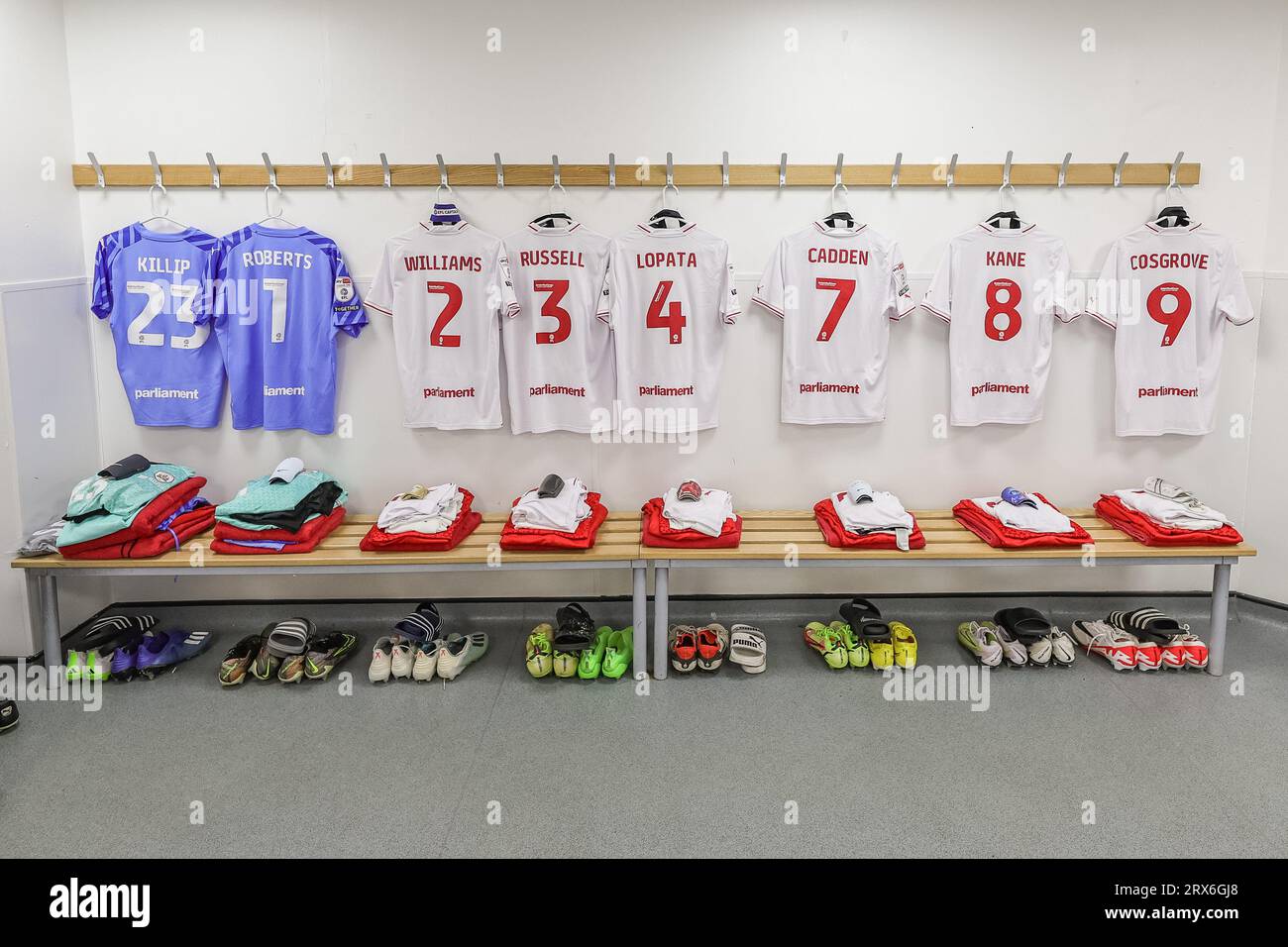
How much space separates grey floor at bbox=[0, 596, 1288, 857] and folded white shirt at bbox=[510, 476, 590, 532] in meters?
0.59

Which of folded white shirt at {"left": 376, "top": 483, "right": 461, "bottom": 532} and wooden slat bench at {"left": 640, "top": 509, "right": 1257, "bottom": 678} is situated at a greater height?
folded white shirt at {"left": 376, "top": 483, "right": 461, "bottom": 532}

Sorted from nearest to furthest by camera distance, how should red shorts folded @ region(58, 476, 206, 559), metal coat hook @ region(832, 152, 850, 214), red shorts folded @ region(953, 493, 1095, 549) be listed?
red shorts folded @ region(58, 476, 206, 559), red shorts folded @ region(953, 493, 1095, 549), metal coat hook @ region(832, 152, 850, 214)

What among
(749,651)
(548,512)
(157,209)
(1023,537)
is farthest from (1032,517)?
(157,209)

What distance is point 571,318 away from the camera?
3965mm

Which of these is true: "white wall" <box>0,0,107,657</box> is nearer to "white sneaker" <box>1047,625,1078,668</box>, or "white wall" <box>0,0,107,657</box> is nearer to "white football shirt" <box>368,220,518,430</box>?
"white football shirt" <box>368,220,518,430</box>

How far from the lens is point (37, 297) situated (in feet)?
12.2

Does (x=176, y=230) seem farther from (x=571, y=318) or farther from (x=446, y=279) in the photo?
(x=571, y=318)

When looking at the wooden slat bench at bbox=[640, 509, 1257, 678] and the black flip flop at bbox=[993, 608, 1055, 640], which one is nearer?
the wooden slat bench at bbox=[640, 509, 1257, 678]

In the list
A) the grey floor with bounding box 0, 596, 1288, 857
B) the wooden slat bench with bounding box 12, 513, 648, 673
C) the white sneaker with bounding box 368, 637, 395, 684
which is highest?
the wooden slat bench with bounding box 12, 513, 648, 673

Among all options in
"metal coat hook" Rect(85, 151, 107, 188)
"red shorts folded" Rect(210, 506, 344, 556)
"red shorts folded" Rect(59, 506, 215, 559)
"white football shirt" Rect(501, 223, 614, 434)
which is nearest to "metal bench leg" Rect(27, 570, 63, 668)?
"red shorts folded" Rect(59, 506, 215, 559)

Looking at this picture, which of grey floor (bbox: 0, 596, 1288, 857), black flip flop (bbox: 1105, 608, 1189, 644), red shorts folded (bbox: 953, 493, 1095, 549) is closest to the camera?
grey floor (bbox: 0, 596, 1288, 857)

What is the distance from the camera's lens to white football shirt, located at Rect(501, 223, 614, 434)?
394 cm

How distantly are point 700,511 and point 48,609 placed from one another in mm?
2584

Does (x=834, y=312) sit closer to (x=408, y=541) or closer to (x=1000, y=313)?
(x=1000, y=313)
